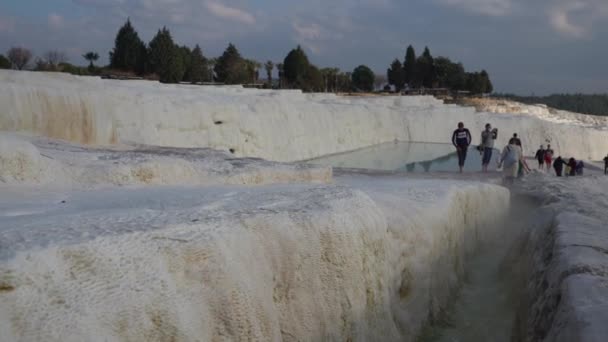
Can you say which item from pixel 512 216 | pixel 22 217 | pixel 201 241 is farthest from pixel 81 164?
pixel 512 216

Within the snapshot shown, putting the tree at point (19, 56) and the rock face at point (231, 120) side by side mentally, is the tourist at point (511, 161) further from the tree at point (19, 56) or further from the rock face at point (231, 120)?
the tree at point (19, 56)

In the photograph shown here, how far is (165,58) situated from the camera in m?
35.1

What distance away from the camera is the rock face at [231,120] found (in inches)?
408

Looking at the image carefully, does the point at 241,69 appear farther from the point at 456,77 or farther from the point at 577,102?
the point at 577,102

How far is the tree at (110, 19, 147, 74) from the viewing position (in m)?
36.3

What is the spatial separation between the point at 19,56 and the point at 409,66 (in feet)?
125

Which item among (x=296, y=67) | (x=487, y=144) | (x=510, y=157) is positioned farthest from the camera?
(x=296, y=67)

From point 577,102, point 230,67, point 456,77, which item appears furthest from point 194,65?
point 577,102

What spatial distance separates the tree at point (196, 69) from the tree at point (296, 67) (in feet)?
30.0

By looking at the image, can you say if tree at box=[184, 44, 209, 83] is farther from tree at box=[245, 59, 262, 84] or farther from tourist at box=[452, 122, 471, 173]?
tourist at box=[452, 122, 471, 173]

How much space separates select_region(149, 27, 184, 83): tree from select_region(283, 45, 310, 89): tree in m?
13.7

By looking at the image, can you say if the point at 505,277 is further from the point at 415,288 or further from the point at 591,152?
the point at 591,152

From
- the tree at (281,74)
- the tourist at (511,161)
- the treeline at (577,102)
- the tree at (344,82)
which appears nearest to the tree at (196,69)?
the tree at (281,74)

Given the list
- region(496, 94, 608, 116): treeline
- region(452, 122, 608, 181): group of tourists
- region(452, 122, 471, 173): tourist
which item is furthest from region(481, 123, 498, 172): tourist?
region(496, 94, 608, 116): treeline
